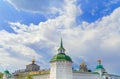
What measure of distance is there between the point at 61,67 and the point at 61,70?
2.48ft

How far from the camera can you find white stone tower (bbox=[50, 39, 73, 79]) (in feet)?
234

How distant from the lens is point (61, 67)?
71.5 m

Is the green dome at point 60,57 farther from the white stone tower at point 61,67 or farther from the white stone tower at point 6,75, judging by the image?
the white stone tower at point 6,75

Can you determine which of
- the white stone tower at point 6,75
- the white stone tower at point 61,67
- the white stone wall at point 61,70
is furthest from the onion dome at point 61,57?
the white stone tower at point 6,75

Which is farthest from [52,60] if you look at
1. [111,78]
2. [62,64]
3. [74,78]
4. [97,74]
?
[111,78]

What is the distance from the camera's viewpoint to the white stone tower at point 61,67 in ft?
234

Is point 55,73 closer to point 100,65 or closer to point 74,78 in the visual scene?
point 74,78

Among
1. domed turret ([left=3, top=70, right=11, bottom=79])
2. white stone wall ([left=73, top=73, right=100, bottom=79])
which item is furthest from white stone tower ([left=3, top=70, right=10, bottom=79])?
white stone wall ([left=73, top=73, right=100, bottom=79])

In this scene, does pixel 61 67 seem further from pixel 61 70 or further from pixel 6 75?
pixel 6 75

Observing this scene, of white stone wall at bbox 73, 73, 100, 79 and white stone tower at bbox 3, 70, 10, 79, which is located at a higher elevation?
white stone tower at bbox 3, 70, 10, 79

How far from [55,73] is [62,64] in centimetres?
286

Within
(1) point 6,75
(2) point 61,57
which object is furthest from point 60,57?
Answer: (1) point 6,75

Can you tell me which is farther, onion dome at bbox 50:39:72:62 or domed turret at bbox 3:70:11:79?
domed turret at bbox 3:70:11:79

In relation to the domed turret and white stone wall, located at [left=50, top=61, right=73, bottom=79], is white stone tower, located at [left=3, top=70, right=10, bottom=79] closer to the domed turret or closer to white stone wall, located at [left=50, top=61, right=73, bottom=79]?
the domed turret
